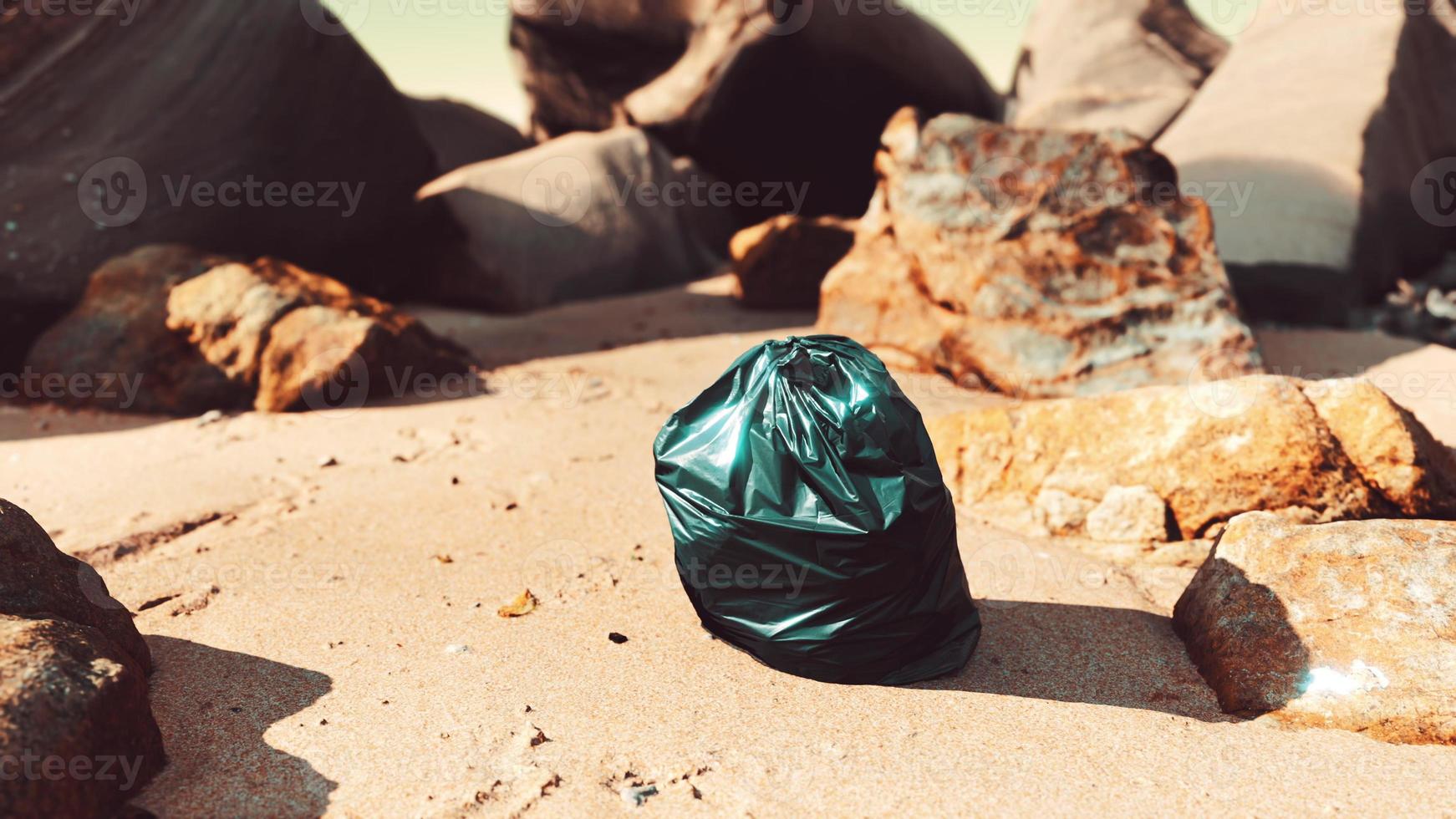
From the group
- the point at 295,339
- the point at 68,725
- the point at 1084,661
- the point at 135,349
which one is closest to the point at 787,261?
the point at 295,339

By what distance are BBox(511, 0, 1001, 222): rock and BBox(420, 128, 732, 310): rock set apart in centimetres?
44

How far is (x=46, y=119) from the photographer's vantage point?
454 centimetres

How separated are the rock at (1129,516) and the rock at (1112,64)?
572cm

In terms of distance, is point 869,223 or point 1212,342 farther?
point 869,223

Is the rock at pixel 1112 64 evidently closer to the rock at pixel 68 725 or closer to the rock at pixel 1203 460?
the rock at pixel 1203 460

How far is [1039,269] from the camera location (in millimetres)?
4453

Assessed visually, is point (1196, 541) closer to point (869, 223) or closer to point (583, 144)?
point (869, 223)

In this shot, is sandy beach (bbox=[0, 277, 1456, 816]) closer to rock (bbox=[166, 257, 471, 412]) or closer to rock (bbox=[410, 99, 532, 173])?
rock (bbox=[166, 257, 471, 412])

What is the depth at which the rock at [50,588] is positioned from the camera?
1.97 m

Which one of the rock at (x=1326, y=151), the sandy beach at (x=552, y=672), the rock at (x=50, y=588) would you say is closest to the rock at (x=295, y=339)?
the sandy beach at (x=552, y=672)

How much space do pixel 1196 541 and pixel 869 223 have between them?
2656 millimetres

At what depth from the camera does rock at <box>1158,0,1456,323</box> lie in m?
5.55

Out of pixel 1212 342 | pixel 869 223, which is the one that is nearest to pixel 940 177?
pixel 869 223

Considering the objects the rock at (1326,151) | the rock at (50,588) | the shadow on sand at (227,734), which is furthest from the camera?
the rock at (1326,151)
